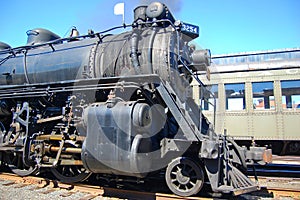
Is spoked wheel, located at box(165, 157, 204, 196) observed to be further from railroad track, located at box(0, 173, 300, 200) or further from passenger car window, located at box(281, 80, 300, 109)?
passenger car window, located at box(281, 80, 300, 109)

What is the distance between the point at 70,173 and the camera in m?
6.17

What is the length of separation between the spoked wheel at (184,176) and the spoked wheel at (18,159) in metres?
2.99

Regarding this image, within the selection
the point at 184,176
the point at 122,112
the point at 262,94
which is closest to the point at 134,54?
the point at 122,112

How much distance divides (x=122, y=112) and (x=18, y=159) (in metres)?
3.66

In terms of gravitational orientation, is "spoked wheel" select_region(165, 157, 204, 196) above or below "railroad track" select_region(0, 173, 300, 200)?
above

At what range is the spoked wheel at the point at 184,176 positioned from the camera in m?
4.55

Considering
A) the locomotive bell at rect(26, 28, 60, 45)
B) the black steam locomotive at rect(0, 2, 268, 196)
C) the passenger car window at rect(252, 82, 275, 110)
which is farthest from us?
the passenger car window at rect(252, 82, 275, 110)

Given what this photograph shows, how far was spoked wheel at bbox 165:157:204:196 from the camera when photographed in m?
4.55

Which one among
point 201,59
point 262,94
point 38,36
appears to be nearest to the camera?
point 201,59

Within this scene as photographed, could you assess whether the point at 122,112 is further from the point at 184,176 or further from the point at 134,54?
the point at 184,176

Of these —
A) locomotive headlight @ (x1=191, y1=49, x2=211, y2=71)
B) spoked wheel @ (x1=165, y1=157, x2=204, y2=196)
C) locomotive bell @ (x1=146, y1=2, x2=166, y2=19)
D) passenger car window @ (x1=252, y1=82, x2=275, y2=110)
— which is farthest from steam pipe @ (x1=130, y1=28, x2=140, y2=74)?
passenger car window @ (x1=252, y1=82, x2=275, y2=110)

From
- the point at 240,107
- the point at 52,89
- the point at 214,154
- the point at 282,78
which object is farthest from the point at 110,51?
the point at 282,78

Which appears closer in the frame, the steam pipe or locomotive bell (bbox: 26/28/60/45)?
the steam pipe

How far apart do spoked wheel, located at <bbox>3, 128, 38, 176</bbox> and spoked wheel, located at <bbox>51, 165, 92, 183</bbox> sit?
468 mm
